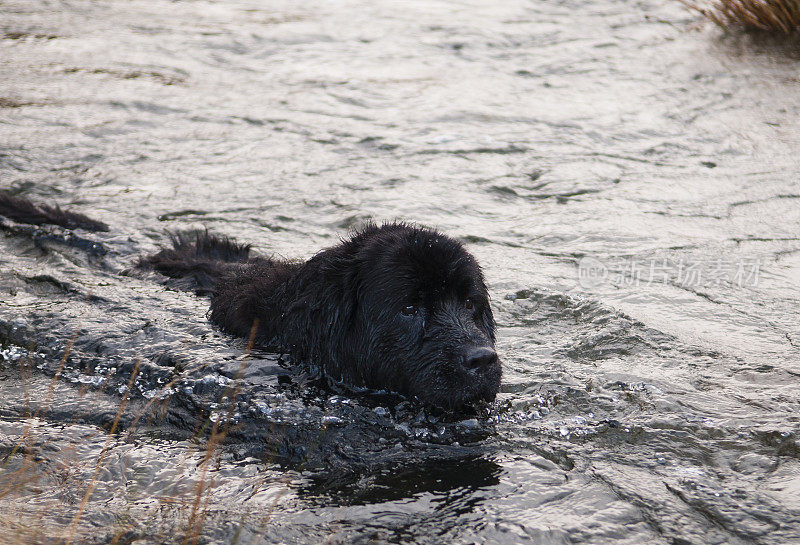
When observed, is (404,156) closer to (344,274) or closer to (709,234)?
(709,234)

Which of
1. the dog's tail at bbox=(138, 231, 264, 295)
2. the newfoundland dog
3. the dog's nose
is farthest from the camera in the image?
the dog's tail at bbox=(138, 231, 264, 295)

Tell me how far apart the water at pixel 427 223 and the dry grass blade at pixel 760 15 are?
0.31m

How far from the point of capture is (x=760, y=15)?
40.2 ft

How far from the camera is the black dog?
15.1ft

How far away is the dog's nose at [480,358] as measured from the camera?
14.5ft

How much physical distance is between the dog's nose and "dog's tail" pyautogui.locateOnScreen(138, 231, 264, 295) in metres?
2.32

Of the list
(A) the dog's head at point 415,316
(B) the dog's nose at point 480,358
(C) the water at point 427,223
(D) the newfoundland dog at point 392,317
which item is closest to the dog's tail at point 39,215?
(C) the water at point 427,223

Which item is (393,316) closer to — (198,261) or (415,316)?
(415,316)

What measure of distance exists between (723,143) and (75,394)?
7.16 m

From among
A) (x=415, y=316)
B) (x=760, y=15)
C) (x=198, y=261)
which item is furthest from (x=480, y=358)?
(x=760, y=15)

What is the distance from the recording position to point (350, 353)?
4.95 m

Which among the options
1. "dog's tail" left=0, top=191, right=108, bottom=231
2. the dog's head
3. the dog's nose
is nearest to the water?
"dog's tail" left=0, top=191, right=108, bottom=231

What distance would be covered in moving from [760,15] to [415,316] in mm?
9763

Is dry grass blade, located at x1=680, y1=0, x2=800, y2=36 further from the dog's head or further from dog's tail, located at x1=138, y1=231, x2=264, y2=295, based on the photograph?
the dog's head
